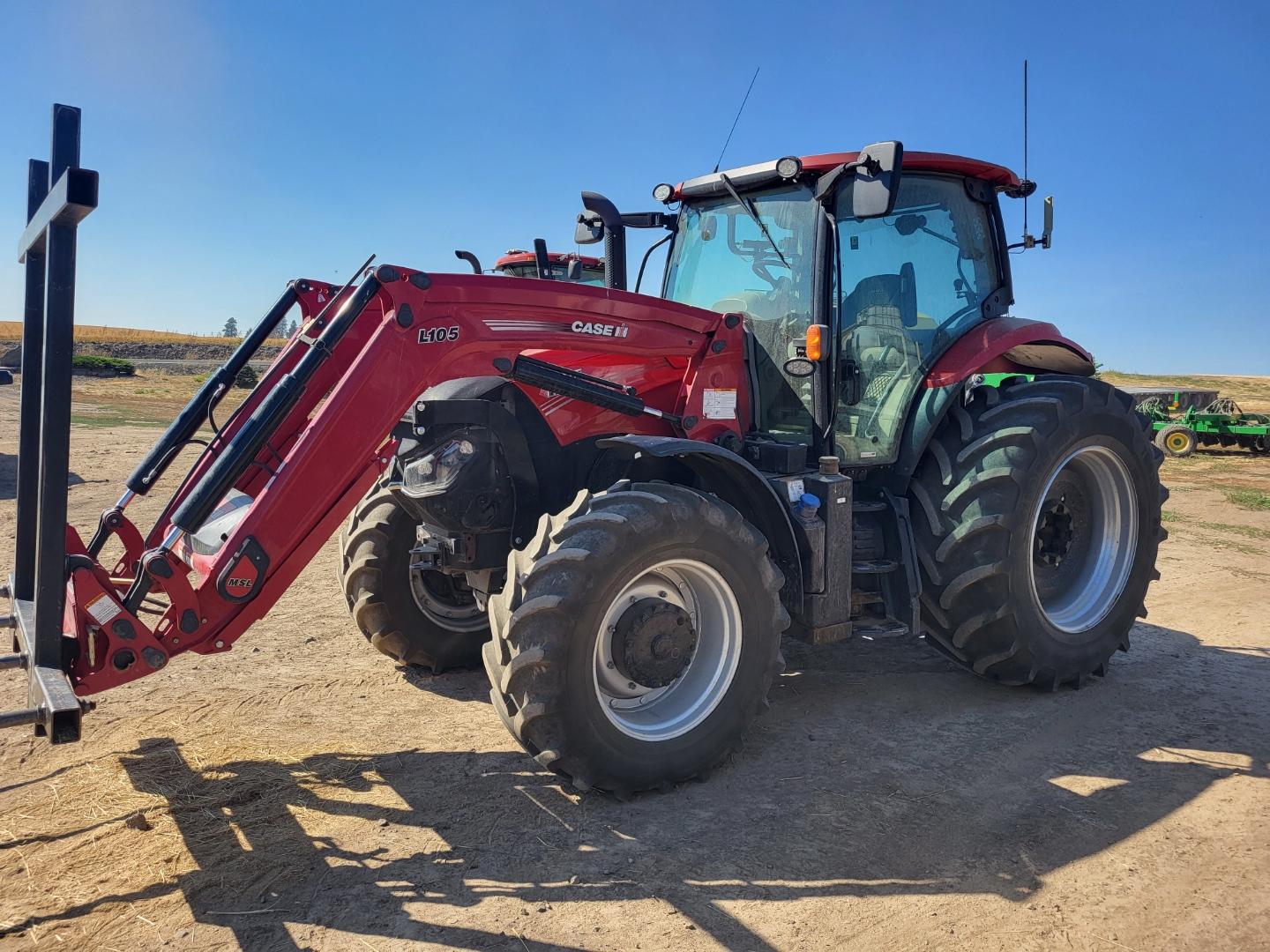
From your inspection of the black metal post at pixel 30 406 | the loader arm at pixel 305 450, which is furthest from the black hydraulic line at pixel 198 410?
the black metal post at pixel 30 406

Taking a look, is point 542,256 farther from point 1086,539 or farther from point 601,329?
point 1086,539

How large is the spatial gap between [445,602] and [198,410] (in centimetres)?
164

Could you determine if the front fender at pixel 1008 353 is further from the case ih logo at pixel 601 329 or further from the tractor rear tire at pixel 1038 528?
the case ih logo at pixel 601 329

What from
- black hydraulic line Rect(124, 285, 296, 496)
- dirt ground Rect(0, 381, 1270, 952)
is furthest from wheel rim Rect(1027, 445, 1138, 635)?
black hydraulic line Rect(124, 285, 296, 496)

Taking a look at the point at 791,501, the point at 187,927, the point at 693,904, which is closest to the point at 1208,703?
the point at 791,501

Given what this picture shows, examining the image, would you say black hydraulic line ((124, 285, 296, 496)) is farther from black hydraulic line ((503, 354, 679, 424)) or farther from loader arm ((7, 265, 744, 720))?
black hydraulic line ((503, 354, 679, 424))

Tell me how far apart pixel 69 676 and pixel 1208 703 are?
532cm

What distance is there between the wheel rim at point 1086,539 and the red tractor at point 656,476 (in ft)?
0.07

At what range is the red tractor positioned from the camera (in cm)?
343

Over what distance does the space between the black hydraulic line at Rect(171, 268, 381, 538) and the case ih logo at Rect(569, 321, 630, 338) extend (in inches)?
36.3

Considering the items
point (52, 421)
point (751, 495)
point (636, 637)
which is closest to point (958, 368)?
point (751, 495)

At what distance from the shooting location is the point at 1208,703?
4.87m

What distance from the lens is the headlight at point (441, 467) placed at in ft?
13.3

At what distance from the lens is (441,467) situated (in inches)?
161
